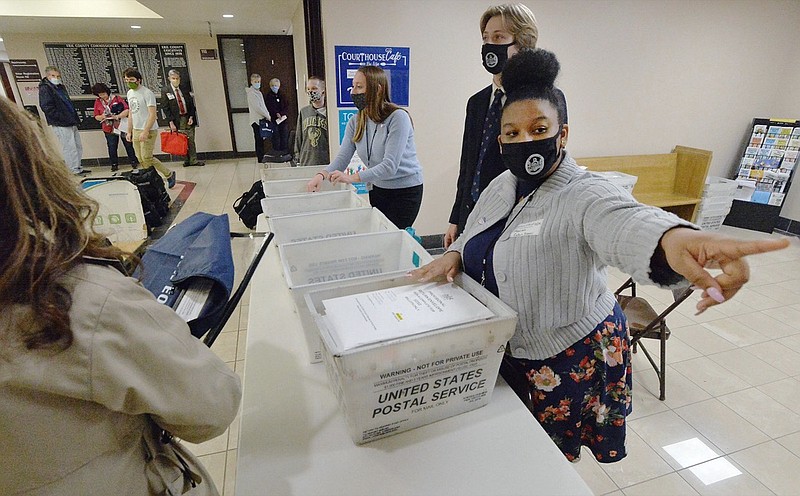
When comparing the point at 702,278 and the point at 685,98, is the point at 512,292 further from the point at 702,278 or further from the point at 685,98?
the point at 685,98

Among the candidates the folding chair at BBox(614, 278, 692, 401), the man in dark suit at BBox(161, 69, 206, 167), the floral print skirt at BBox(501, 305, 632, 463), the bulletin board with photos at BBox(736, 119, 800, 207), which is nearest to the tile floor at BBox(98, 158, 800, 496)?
the folding chair at BBox(614, 278, 692, 401)

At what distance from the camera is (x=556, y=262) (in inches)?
37.0

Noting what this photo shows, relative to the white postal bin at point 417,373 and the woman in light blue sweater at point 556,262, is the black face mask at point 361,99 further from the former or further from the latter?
the white postal bin at point 417,373

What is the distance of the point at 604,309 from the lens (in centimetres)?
106

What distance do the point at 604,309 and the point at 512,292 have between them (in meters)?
0.28

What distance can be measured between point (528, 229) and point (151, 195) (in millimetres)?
4630

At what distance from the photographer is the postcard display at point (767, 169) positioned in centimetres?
436

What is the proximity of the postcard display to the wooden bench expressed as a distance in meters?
0.74

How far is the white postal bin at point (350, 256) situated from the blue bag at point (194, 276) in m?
0.30

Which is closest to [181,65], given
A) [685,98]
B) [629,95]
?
[629,95]

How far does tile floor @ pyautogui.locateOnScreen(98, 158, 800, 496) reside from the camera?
5.70 ft

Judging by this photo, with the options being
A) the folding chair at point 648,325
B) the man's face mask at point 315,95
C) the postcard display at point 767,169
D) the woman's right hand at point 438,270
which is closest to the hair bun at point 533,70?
the woman's right hand at point 438,270

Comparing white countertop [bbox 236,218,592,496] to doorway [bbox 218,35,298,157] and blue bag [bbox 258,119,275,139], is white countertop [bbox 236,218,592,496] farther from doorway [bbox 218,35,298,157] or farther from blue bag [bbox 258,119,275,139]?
doorway [bbox 218,35,298,157]

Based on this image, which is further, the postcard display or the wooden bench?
the postcard display
